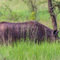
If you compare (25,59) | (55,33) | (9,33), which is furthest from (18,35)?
(25,59)

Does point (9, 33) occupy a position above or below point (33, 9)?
below

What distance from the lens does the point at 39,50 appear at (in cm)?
477

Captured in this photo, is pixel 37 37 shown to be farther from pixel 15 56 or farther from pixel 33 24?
pixel 15 56

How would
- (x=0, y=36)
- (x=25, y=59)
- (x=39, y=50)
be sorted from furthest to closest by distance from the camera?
(x=0, y=36), (x=39, y=50), (x=25, y=59)

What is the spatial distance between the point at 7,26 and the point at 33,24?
102cm

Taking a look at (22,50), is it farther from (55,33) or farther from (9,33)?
(55,33)

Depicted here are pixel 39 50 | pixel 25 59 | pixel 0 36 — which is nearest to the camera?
pixel 25 59

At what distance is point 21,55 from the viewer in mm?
4355

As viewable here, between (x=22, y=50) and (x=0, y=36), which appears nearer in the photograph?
(x=22, y=50)

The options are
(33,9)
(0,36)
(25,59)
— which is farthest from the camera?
(33,9)

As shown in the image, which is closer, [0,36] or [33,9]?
[0,36]

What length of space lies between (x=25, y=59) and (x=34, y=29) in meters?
2.62

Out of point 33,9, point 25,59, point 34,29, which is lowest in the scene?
point 25,59

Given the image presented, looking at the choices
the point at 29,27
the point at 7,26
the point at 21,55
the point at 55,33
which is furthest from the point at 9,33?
the point at 21,55
